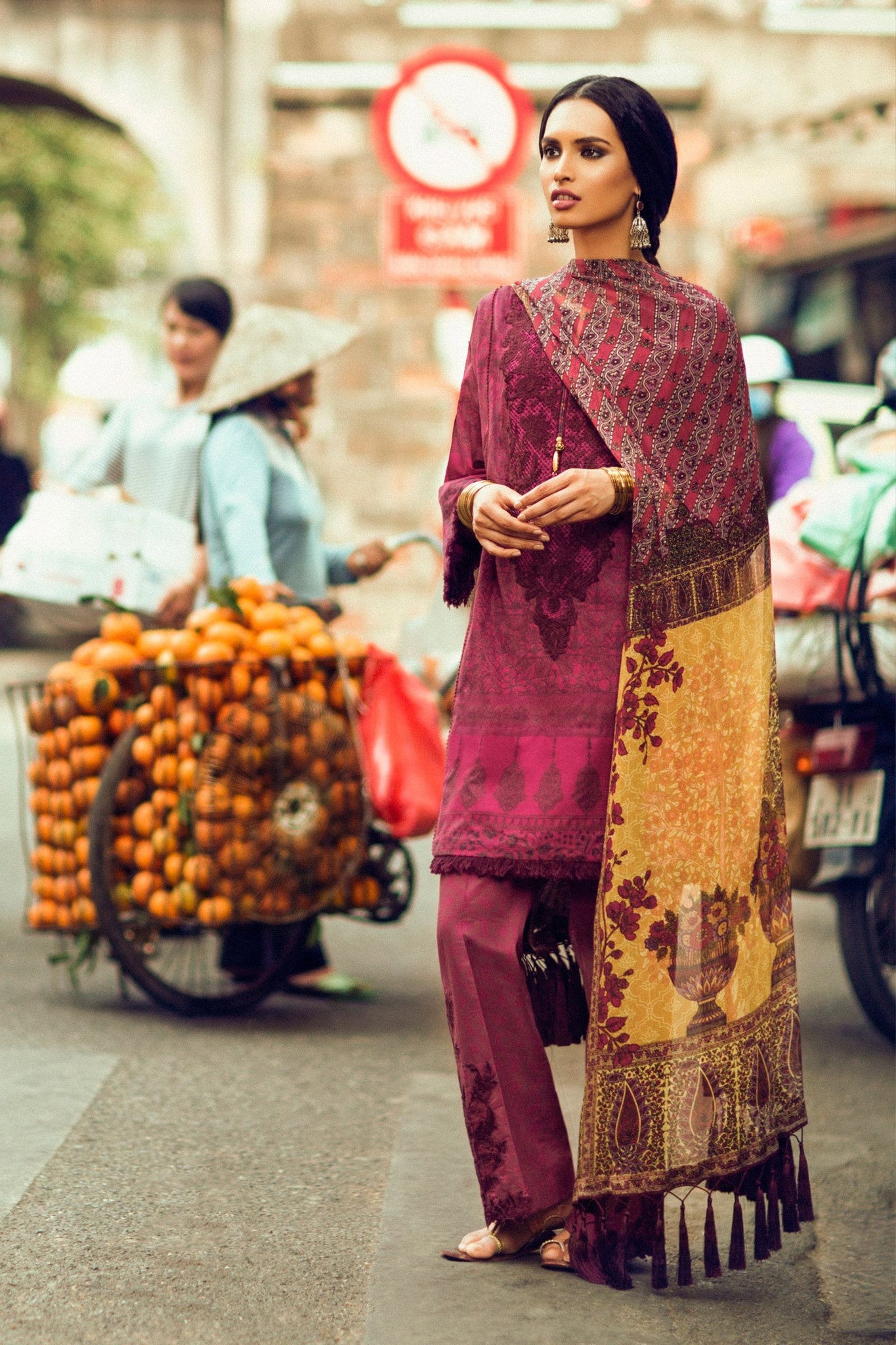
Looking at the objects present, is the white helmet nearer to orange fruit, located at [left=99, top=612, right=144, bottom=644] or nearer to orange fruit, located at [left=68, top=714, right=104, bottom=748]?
orange fruit, located at [left=99, top=612, right=144, bottom=644]

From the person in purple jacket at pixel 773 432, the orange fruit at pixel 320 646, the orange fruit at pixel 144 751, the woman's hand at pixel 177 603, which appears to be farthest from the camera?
the person in purple jacket at pixel 773 432

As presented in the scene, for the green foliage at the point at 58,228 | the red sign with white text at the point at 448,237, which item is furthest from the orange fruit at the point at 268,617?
the green foliage at the point at 58,228

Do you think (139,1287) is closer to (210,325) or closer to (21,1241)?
(21,1241)

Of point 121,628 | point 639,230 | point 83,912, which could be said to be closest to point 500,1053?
point 639,230

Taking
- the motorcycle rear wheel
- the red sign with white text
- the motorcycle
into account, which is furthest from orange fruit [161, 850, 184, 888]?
the red sign with white text

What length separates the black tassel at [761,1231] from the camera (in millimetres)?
3422

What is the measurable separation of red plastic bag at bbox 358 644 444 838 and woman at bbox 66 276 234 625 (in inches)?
34.4

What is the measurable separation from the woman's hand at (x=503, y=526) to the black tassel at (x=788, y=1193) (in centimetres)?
109

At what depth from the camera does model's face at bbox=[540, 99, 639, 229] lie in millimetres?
3469

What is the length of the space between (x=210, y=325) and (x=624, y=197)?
9.29 ft

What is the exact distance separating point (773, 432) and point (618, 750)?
510cm

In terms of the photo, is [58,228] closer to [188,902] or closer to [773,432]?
[773,432]

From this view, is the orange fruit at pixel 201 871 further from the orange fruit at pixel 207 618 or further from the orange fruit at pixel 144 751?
the orange fruit at pixel 207 618

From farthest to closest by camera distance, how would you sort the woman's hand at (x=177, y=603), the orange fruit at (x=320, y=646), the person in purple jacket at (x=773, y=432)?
the person in purple jacket at (x=773, y=432), the woman's hand at (x=177, y=603), the orange fruit at (x=320, y=646)
